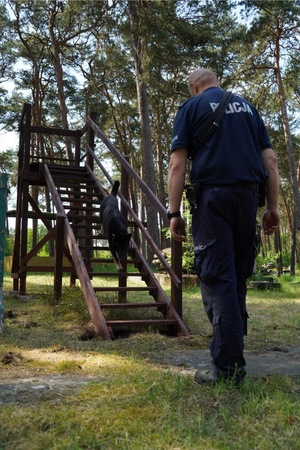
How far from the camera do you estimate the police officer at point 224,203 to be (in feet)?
8.65

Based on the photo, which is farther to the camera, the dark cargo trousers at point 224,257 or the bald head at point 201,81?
the bald head at point 201,81

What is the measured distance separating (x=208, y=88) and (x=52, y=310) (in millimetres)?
3978

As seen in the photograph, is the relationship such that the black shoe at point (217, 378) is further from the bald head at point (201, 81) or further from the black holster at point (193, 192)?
the bald head at point (201, 81)

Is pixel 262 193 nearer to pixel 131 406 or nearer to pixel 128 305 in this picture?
pixel 131 406

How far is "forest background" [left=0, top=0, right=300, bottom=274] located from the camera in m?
15.0

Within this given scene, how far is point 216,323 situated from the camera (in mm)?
2645

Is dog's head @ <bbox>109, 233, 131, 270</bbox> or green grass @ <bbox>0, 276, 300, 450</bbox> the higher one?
dog's head @ <bbox>109, 233, 131, 270</bbox>

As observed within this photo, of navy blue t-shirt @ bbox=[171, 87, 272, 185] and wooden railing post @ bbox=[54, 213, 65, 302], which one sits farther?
wooden railing post @ bbox=[54, 213, 65, 302]

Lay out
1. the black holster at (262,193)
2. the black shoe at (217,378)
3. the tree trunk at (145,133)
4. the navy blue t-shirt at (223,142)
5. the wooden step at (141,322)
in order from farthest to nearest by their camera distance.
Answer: the tree trunk at (145,133), the wooden step at (141,322), the black holster at (262,193), the navy blue t-shirt at (223,142), the black shoe at (217,378)

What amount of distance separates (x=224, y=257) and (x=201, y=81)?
1243 mm

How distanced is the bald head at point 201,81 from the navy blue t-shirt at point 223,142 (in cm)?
12

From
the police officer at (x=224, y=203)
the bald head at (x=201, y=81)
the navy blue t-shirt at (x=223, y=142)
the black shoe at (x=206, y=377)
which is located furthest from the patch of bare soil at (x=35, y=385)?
the bald head at (x=201, y=81)

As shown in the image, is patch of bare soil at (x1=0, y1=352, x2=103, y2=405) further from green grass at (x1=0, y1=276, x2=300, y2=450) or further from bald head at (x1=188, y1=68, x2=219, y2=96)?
bald head at (x1=188, y1=68, x2=219, y2=96)

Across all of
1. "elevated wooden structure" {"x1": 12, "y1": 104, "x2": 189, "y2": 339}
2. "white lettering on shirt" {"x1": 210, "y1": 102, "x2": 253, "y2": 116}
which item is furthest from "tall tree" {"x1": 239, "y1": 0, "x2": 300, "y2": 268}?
"white lettering on shirt" {"x1": 210, "y1": 102, "x2": 253, "y2": 116}
